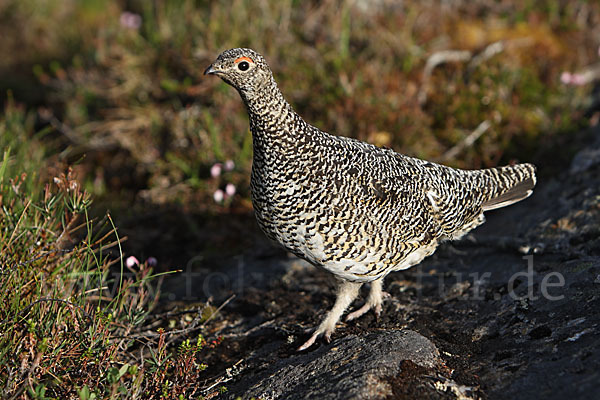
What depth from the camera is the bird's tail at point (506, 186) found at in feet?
15.2

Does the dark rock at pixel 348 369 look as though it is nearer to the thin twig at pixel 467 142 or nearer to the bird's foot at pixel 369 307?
the bird's foot at pixel 369 307

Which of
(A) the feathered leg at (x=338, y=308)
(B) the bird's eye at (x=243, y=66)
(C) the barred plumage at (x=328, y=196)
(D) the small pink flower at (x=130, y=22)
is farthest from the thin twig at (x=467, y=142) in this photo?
(D) the small pink flower at (x=130, y=22)

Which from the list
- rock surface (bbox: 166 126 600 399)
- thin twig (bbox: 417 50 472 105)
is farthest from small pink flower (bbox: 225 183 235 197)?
thin twig (bbox: 417 50 472 105)

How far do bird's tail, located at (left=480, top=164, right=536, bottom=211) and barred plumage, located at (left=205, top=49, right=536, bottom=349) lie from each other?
0.61m

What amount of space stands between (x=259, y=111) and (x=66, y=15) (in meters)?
8.84

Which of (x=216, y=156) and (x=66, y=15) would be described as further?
(x=66, y=15)

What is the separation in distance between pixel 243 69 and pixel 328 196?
1.00 m

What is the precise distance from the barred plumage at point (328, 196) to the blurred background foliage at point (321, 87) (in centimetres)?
223

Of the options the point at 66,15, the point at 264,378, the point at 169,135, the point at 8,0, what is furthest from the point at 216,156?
the point at 8,0

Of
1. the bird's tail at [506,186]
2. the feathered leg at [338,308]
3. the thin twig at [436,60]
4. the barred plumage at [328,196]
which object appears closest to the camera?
the barred plumage at [328,196]

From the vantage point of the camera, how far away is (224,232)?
6.00m

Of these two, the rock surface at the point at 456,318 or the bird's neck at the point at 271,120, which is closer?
the rock surface at the point at 456,318

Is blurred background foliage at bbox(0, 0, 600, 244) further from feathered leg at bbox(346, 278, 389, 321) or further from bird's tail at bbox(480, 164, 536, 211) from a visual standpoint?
feathered leg at bbox(346, 278, 389, 321)

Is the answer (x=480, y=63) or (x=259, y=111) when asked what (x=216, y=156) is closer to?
(x=259, y=111)
